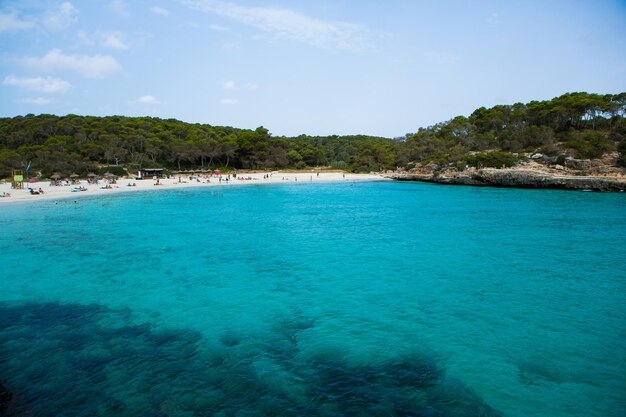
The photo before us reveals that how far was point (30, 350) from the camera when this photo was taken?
8.09m

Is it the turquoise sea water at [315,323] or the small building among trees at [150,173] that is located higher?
the small building among trees at [150,173]

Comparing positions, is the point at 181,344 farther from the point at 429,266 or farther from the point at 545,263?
the point at 545,263

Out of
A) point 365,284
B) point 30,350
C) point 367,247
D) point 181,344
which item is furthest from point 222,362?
point 367,247

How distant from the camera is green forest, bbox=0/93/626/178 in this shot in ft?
182

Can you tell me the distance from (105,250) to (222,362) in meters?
12.9

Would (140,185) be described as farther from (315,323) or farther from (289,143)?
(315,323)

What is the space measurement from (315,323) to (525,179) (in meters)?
46.7

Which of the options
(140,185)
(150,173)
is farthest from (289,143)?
(140,185)

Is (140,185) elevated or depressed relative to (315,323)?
elevated

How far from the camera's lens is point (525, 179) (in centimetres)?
4728

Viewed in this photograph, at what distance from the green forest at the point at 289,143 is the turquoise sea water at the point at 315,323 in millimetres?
40558

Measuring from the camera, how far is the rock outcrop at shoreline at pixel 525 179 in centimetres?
4175

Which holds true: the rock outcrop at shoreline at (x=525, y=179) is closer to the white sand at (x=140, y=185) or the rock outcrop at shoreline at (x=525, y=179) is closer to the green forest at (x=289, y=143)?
the green forest at (x=289, y=143)

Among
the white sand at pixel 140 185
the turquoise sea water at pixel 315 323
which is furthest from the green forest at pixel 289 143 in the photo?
the turquoise sea water at pixel 315 323
